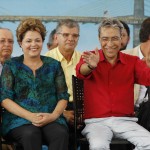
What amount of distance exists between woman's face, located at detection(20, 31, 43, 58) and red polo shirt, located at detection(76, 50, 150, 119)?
362 millimetres

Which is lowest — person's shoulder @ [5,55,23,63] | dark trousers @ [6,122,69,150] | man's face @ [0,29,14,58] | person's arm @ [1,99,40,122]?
dark trousers @ [6,122,69,150]

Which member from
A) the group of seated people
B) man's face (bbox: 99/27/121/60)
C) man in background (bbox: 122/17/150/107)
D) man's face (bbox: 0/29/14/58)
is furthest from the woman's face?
man in background (bbox: 122/17/150/107)

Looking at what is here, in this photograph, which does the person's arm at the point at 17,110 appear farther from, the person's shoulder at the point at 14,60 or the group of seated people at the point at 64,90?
the person's shoulder at the point at 14,60

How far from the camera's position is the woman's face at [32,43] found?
136 inches

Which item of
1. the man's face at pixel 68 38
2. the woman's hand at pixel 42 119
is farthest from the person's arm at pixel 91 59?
the man's face at pixel 68 38

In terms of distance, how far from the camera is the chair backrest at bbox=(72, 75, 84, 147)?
3.45 m

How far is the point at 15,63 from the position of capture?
3436 mm

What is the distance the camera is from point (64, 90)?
3.47 m

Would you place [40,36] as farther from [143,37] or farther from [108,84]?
[143,37]

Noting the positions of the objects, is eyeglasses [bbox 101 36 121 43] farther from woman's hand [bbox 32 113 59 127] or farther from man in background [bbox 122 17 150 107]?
woman's hand [bbox 32 113 59 127]

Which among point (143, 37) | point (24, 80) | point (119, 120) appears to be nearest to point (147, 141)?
point (119, 120)

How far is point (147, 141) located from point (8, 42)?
1813 mm

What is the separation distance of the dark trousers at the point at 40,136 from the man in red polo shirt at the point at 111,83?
0.24 meters

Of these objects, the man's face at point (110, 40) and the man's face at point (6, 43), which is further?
the man's face at point (6, 43)
